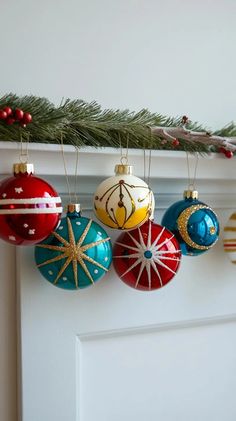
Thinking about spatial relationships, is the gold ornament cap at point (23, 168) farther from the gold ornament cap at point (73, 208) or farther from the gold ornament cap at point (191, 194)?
the gold ornament cap at point (191, 194)

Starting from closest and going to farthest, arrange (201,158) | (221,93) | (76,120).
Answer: (76,120)
(201,158)
(221,93)

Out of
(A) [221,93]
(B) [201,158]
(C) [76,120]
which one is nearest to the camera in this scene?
(C) [76,120]

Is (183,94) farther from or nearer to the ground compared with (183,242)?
farther from the ground

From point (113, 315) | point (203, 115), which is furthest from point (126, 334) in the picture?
point (203, 115)

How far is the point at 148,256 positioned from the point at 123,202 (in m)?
0.10

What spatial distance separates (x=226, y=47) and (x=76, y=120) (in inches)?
14.7

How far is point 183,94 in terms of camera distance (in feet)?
2.89

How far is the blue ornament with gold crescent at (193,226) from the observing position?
76cm

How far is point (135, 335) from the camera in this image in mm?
852

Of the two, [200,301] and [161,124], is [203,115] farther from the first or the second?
[200,301]

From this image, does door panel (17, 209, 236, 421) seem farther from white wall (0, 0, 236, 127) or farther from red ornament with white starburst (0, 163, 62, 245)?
white wall (0, 0, 236, 127)

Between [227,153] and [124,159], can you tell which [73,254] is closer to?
[124,159]

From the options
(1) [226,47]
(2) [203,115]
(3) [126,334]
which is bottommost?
(3) [126,334]

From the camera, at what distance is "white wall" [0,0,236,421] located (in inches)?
30.0
